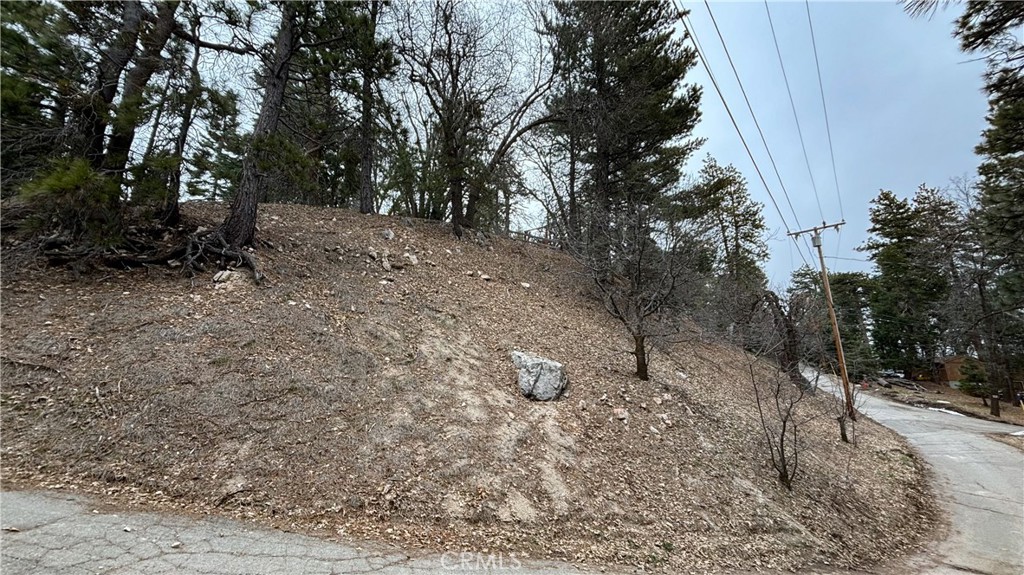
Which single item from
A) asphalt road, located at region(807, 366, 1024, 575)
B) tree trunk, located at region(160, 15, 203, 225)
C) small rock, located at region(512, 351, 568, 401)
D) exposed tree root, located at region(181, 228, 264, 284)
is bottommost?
asphalt road, located at region(807, 366, 1024, 575)

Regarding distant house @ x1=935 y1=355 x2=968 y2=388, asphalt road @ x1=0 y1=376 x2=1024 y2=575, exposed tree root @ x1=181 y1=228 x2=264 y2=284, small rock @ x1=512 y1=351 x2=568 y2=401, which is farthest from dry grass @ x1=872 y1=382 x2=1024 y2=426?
exposed tree root @ x1=181 y1=228 x2=264 y2=284

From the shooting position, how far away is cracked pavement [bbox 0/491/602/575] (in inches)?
95.9

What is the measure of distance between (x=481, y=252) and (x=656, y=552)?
28.0 ft

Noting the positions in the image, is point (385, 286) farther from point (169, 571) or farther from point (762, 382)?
point (762, 382)

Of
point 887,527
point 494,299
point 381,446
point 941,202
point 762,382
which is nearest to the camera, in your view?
point 381,446

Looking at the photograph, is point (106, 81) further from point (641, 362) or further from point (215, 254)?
point (641, 362)

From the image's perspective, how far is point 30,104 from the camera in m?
4.30

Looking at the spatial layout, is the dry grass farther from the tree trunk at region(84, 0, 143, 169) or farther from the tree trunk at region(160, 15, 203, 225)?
the tree trunk at region(84, 0, 143, 169)

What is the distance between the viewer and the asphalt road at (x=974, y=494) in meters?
4.57

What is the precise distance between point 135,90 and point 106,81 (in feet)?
1.00

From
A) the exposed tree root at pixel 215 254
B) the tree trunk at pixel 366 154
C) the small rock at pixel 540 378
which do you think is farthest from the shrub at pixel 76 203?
the tree trunk at pixel 366 154

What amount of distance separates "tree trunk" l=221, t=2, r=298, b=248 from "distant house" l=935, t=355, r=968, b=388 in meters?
40.4

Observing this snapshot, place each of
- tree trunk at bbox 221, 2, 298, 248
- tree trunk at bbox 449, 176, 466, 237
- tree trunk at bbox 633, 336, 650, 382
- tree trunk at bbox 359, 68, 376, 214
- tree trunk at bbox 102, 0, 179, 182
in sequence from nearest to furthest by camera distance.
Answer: tree trunk at bbox 102, 0, 179, 182
tree trunk at bbox 221, 2, 298, 248
tree trunk at bbox 633, 336, 650, 382
tree trunk at bbox 359, 68, 376, 214
tree trunk at bbox 449, 176, 466, 237

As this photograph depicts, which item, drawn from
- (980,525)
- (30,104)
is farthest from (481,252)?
(980,525)
